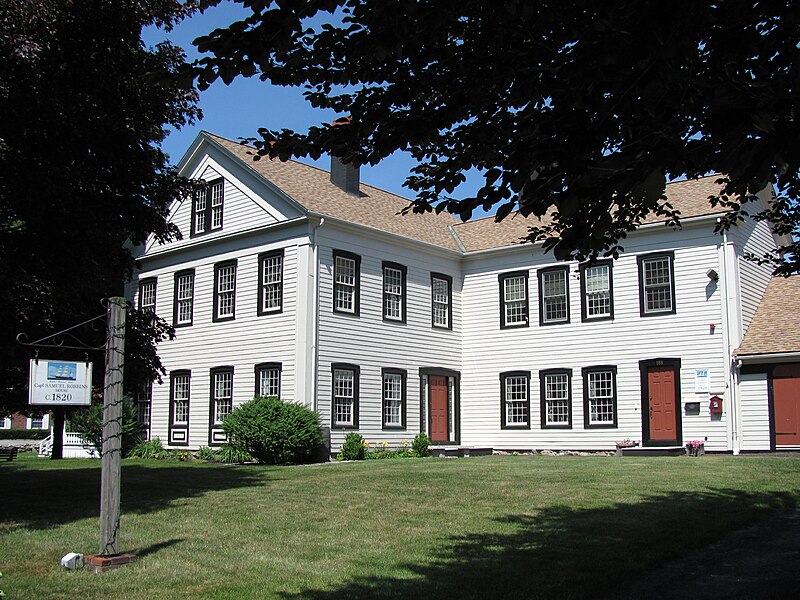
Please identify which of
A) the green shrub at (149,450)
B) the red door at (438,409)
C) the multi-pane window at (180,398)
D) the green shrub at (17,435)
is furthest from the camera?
the green shrub at (17,435)

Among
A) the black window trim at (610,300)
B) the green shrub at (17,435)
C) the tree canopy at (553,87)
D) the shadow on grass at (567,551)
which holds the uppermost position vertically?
the black window trim at (610,300)

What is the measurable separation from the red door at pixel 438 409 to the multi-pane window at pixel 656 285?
23.1 ft

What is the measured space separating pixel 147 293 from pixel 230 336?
5.37 m

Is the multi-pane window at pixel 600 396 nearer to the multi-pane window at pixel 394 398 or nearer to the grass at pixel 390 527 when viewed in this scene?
the multi-pane window at pixel 394 398

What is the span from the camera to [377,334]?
995 inches

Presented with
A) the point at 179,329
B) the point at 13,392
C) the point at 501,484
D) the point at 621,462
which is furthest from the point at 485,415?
the point at 13,392

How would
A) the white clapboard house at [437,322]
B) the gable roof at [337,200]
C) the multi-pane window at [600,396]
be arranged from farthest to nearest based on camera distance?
the multi-pane window at [600,396] < the gable roof at [337,200] < the white clapboard house at [437,322]

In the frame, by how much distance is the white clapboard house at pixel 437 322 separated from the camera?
76.6 feet

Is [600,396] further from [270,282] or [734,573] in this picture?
[734,573]

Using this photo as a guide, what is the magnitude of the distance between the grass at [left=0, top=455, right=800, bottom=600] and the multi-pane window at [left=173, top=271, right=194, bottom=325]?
32.5 feet

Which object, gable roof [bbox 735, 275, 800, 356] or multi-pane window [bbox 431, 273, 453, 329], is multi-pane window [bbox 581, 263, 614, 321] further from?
multi-pane window [bbox 431, 273, 453, 329]

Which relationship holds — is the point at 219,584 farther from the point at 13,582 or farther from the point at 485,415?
the point at 485,415

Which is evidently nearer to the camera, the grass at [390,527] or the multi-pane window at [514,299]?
the grass at [390,527]

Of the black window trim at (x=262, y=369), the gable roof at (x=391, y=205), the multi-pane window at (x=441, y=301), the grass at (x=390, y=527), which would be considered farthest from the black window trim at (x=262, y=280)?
the grass at (x=390, y=527)
